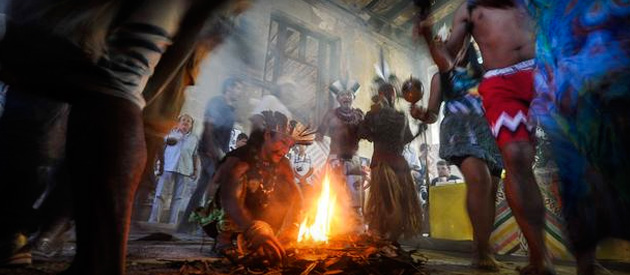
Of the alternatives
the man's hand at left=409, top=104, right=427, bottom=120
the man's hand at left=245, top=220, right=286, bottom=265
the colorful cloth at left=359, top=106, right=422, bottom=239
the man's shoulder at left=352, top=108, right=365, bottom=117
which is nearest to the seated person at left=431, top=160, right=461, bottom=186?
the colorful cloth at left=359, top=106, right=422, bottom=239

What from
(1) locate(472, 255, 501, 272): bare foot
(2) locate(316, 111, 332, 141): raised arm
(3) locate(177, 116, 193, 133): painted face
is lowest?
(1) locate(472, 255, 501, 272): bare foot

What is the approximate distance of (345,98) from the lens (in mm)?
5074

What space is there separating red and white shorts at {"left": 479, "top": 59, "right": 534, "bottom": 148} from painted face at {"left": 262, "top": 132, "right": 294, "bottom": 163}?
1.87m

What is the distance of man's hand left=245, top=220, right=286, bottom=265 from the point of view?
173 centimetres

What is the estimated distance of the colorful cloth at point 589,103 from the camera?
191 cm

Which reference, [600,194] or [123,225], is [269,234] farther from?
[600,194]

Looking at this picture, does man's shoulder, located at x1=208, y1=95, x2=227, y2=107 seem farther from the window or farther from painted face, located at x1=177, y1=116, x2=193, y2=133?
the window

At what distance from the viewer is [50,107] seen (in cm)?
194

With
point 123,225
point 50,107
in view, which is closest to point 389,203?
point 123,225

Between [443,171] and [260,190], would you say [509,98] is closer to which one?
[260,190]

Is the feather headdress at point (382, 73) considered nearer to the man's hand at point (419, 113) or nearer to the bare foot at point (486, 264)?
the man's hand at point (419, 113)

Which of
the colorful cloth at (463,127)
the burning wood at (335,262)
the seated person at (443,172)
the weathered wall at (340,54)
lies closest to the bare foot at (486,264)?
the burning wood at (335,262)

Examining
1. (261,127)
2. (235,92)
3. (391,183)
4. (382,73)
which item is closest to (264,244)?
(261,127)

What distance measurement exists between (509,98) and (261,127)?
8.37 ft
